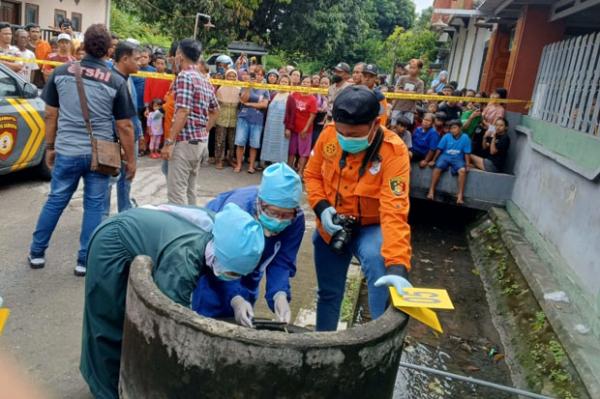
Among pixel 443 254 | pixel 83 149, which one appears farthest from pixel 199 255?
pixel 443 254

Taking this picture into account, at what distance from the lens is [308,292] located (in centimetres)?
452

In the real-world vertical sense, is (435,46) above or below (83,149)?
above

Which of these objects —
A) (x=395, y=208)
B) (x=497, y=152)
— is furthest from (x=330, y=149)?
(x=497, y=152)

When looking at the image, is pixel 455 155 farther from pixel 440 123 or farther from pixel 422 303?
pixel 422 303

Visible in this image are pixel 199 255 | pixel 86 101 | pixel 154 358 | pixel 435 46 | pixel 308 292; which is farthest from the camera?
pixel 435 46

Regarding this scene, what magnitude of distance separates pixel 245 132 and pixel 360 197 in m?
5.70

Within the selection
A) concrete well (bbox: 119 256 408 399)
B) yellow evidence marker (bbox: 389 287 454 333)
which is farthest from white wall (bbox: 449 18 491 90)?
concrete well (bbox: 119 256 408 399)

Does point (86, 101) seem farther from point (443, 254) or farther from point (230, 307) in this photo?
point (443, 254)

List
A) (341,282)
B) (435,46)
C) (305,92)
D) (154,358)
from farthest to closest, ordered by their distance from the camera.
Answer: (435,46) → (305,92) → (341,282) → (154,358)

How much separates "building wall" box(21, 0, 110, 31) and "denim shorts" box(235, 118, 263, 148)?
427 inches

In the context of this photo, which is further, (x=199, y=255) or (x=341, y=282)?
(x=341, y=282)

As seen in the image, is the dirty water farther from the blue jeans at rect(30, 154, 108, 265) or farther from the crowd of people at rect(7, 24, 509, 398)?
the blue jeans at rect(30, 154, 108, 265)

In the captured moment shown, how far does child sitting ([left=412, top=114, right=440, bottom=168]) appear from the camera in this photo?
7504 mm

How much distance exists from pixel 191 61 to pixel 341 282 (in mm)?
2468
